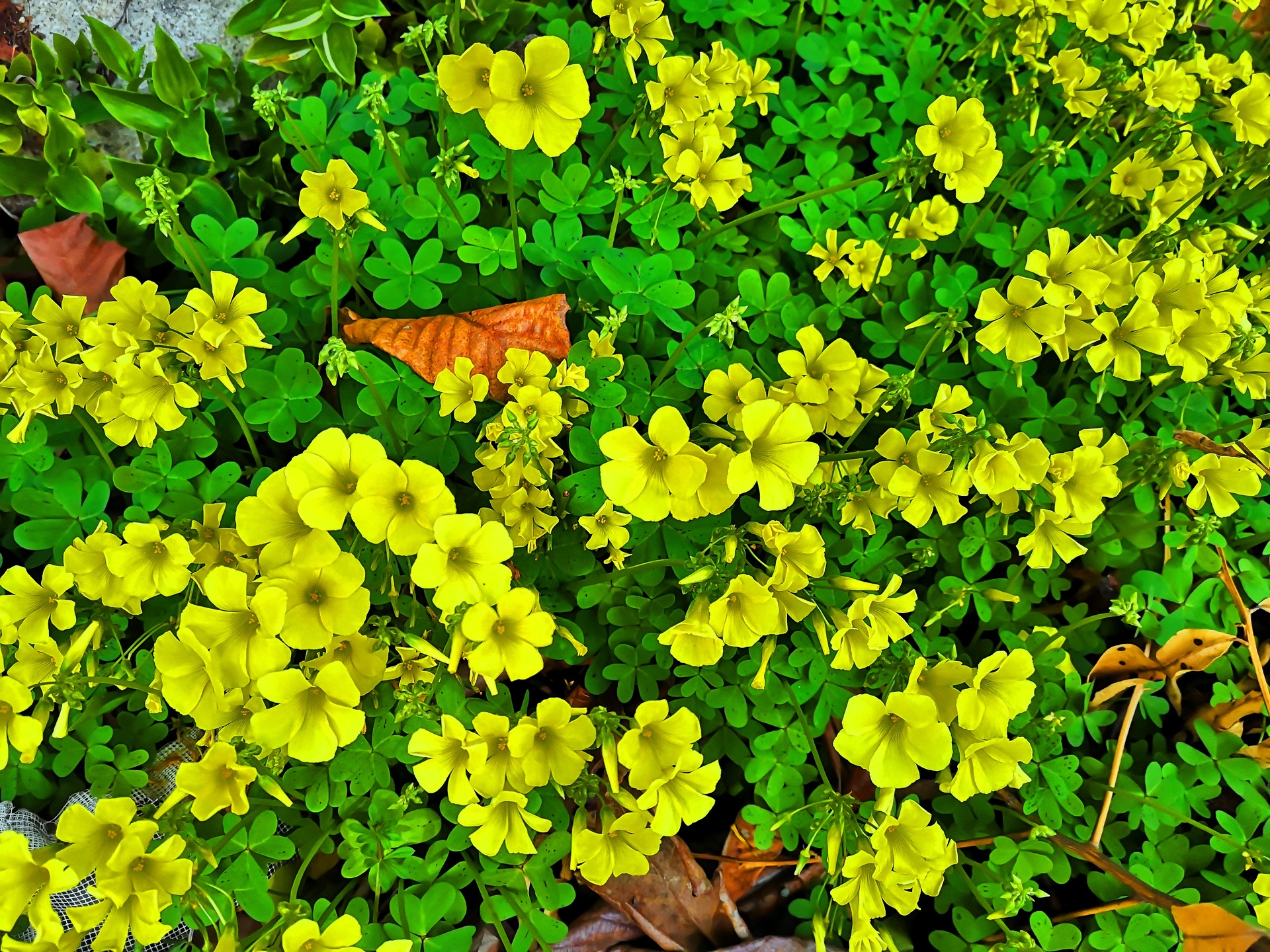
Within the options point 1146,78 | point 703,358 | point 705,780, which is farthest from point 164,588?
point 1146,78

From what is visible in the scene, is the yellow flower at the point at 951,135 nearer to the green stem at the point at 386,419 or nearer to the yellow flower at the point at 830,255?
the yellow flower at the point at 830,255

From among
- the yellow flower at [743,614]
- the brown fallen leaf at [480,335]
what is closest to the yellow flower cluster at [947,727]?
the yellow flower at [743,614]

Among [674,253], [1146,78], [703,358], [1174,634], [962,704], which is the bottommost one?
[1174,634]

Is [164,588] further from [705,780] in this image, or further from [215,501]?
[705,780]

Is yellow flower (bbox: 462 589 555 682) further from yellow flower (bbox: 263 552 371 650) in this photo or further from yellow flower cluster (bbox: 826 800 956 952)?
yellow flower cluster (bbox: 826 800 956 952)

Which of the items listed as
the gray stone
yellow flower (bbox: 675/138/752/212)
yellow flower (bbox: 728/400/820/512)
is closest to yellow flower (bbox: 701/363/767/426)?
yellow flower (bbox: 728/400/820/512)

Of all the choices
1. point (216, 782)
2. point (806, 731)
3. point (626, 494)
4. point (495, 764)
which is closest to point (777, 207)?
point (626, 494)
